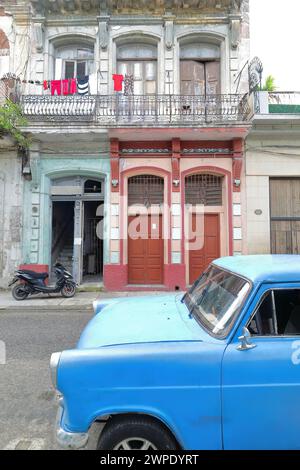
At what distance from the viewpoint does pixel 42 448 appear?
2.78m

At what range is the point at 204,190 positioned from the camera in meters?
11.8

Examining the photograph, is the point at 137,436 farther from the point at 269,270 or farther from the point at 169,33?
the point at 169,33

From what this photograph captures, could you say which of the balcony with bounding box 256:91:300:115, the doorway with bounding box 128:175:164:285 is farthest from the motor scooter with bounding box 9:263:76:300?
the balcony with bounding box 256:91:300:115

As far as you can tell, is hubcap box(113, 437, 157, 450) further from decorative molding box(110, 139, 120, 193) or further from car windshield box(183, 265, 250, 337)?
decorative molding box(110, 139, 120, 193)

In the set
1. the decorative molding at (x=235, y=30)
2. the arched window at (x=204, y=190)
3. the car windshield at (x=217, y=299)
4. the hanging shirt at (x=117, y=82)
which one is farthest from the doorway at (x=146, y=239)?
the car windshield at (x=217, y=299)

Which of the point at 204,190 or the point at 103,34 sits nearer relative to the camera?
the point at 103,34

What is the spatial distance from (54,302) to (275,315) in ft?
25.7

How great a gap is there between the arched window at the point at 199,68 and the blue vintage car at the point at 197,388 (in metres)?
11.1

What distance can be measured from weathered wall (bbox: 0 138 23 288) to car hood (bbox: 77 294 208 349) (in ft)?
28.8

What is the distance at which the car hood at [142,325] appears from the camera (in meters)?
2.50

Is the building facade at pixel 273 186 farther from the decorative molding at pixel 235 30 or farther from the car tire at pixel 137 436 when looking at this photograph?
the car tire at pixel 137 436

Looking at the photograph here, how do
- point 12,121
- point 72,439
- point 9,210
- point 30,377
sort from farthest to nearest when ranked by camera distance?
point 9,210
point 12,121
point 30,377
point 72,439

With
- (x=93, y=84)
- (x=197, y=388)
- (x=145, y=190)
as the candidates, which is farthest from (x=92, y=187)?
(x=197, y=388)

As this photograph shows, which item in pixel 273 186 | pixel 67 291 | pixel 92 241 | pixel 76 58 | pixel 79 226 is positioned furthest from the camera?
pixel 92 241
